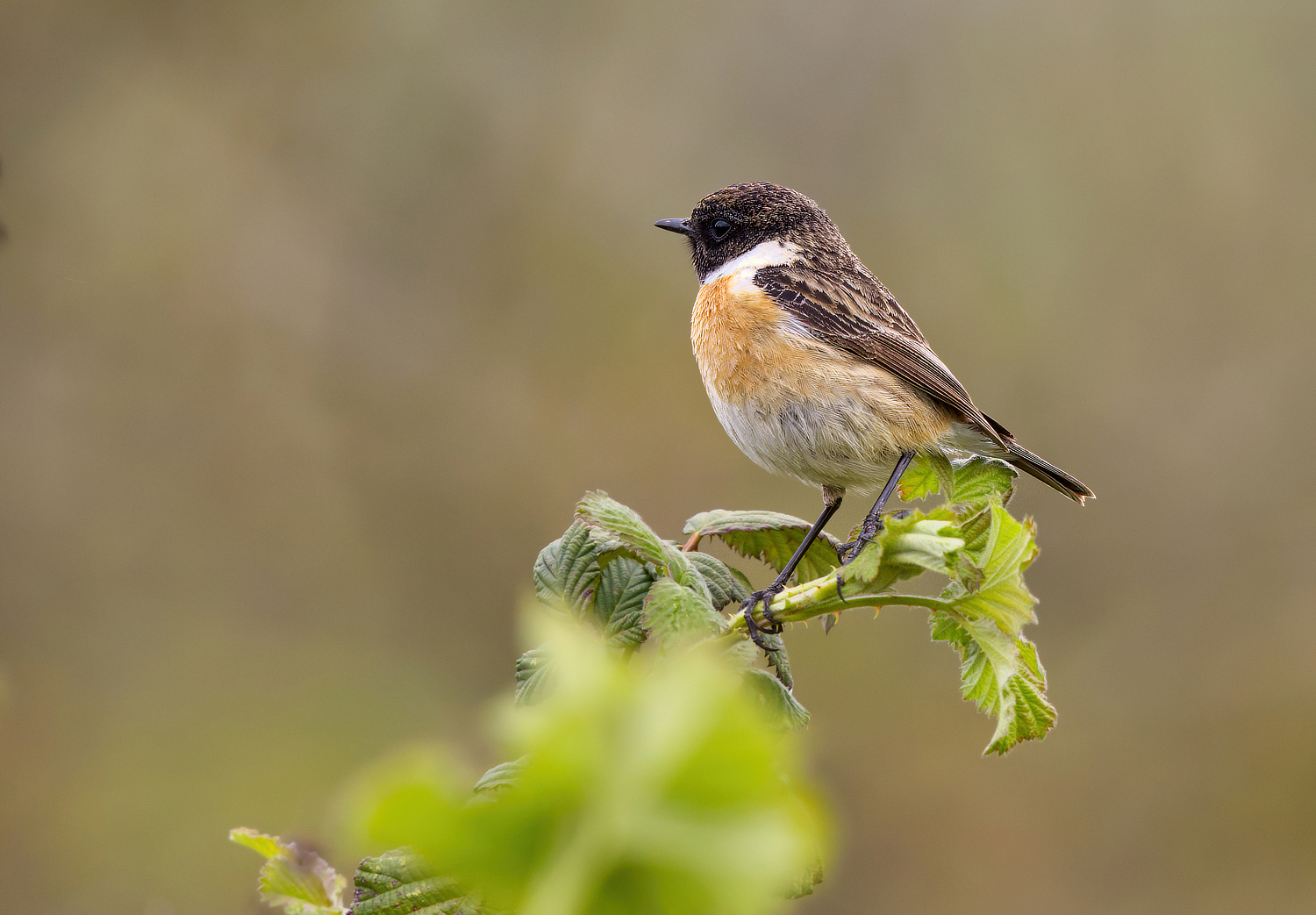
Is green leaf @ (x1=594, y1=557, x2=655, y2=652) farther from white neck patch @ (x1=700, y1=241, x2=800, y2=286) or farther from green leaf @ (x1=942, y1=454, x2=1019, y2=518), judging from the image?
white neck patch @ (x1=700, y1=241, x2=800, y2=286)

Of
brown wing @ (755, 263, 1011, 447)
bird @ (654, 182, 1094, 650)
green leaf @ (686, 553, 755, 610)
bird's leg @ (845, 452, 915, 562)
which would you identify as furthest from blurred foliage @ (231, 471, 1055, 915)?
brown wing @ (755, 263, 1011, 447)

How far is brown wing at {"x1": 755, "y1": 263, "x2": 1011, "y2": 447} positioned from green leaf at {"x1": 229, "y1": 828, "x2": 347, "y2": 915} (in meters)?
2.55

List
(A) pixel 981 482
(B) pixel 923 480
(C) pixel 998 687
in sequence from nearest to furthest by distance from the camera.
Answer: (C) pixel 998 687 < (A) pixel 981 482 < (B) pixel 923 480

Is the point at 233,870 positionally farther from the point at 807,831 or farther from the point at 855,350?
the point at 807,831

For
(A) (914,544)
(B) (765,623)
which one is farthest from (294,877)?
(A) (914,544)

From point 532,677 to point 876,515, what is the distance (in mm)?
1611

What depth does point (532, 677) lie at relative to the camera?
168 centimetres

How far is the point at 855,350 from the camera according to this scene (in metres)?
3.94

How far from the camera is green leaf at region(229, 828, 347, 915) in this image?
189 centimetres

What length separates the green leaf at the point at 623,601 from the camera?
1821mm

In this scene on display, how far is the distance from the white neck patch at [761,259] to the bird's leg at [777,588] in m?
0.97

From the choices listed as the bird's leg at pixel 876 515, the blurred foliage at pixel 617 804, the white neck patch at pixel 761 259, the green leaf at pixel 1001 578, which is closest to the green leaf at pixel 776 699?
the bird's leg at pixel 876 515

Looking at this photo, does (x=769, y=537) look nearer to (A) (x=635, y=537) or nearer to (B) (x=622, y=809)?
(A) (x=635, y=537)

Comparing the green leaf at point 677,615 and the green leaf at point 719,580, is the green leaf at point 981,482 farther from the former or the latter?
the green leaf at point 677,615
